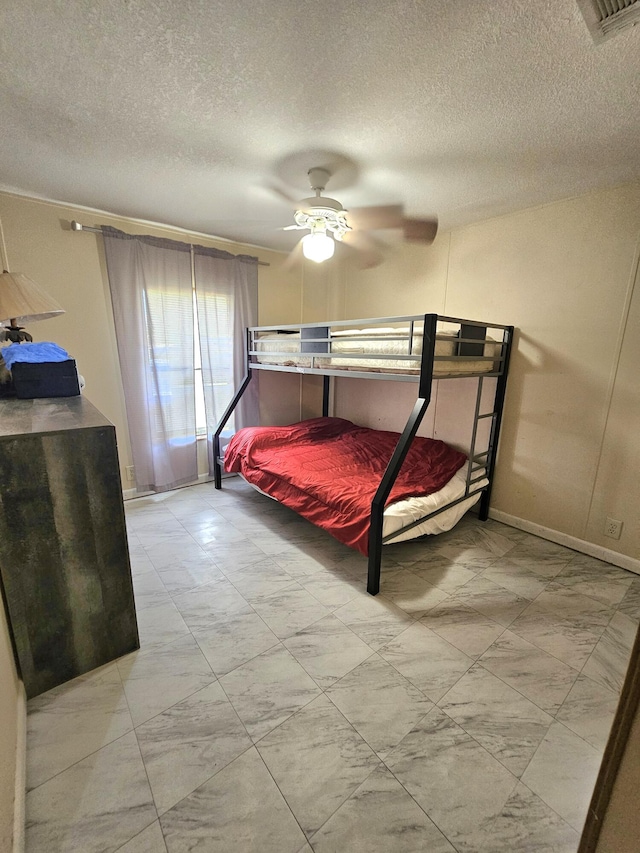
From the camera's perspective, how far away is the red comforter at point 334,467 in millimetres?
2215

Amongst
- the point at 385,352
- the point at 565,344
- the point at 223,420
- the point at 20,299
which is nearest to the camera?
the point at 20,299

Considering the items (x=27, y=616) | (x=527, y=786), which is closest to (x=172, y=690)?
(x=27, y=616)

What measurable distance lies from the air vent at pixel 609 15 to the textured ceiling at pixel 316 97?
5 cm

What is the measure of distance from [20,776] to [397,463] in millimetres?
1825

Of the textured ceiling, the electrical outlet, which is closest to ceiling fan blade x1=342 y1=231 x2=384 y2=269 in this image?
the textured ceiling

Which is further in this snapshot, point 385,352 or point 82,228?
point 82,228

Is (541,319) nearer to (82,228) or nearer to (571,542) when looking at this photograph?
(571,542)

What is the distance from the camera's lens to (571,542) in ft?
8.26

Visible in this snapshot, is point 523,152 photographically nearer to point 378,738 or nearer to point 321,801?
point 378,738

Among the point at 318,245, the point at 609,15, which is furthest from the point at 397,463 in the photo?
the point at 609,15

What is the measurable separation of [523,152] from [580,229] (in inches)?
33.3

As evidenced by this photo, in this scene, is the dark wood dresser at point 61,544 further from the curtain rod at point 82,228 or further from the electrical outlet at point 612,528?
the electrical outlet at point 612,528

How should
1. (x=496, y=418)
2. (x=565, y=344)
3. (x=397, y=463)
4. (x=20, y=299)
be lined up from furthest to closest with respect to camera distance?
(x=496, y=418) → (x=565, y=344) → (x=397, y=463) → (x=20, y=299)

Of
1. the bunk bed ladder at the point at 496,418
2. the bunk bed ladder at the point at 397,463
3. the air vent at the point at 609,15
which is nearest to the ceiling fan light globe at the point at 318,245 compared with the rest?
the bunk bed ladder at the point at 397,463
